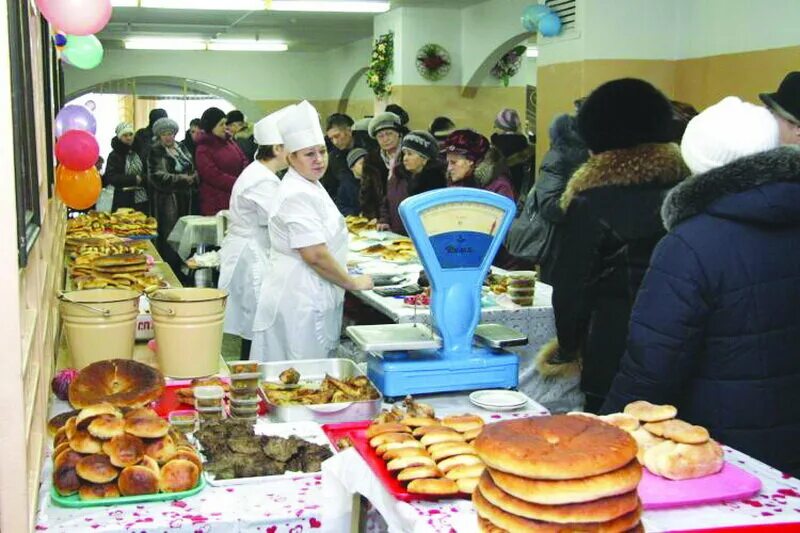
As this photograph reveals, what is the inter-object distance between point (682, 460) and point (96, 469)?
1139 mm

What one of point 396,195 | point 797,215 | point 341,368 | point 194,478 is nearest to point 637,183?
point 797,215

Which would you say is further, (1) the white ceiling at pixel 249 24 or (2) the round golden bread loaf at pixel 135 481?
(1) the white ceiling at pixel 249 24

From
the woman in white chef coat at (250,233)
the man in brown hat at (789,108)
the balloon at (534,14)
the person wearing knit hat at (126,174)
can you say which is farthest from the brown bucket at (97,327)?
the person wearing knit hat at (126,174)

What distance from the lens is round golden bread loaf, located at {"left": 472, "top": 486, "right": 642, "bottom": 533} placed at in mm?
1275

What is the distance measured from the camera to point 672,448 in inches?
68.5

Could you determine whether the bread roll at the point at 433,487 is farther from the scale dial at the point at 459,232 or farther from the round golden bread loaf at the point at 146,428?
the scale dial at the point at 459,232

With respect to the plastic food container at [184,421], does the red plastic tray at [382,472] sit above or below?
above

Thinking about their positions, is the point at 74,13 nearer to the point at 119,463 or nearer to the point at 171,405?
the point at 171,405

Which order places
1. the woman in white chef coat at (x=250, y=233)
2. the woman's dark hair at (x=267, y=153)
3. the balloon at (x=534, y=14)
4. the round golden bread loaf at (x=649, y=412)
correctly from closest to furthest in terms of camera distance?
the round golden bread loaf at (x=649, y=412) → the woman in white chef coat at (x=250, y=233) → the woman's dark hair at (x=267, y=153) → the balloon at (x=534, y=14)

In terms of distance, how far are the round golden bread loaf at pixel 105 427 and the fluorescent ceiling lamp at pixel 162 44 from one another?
15.1m

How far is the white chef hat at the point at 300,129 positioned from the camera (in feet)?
12.5

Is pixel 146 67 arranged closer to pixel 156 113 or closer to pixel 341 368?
pixel 156 113

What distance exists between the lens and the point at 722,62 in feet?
23.5

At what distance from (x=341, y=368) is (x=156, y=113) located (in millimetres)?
8549
